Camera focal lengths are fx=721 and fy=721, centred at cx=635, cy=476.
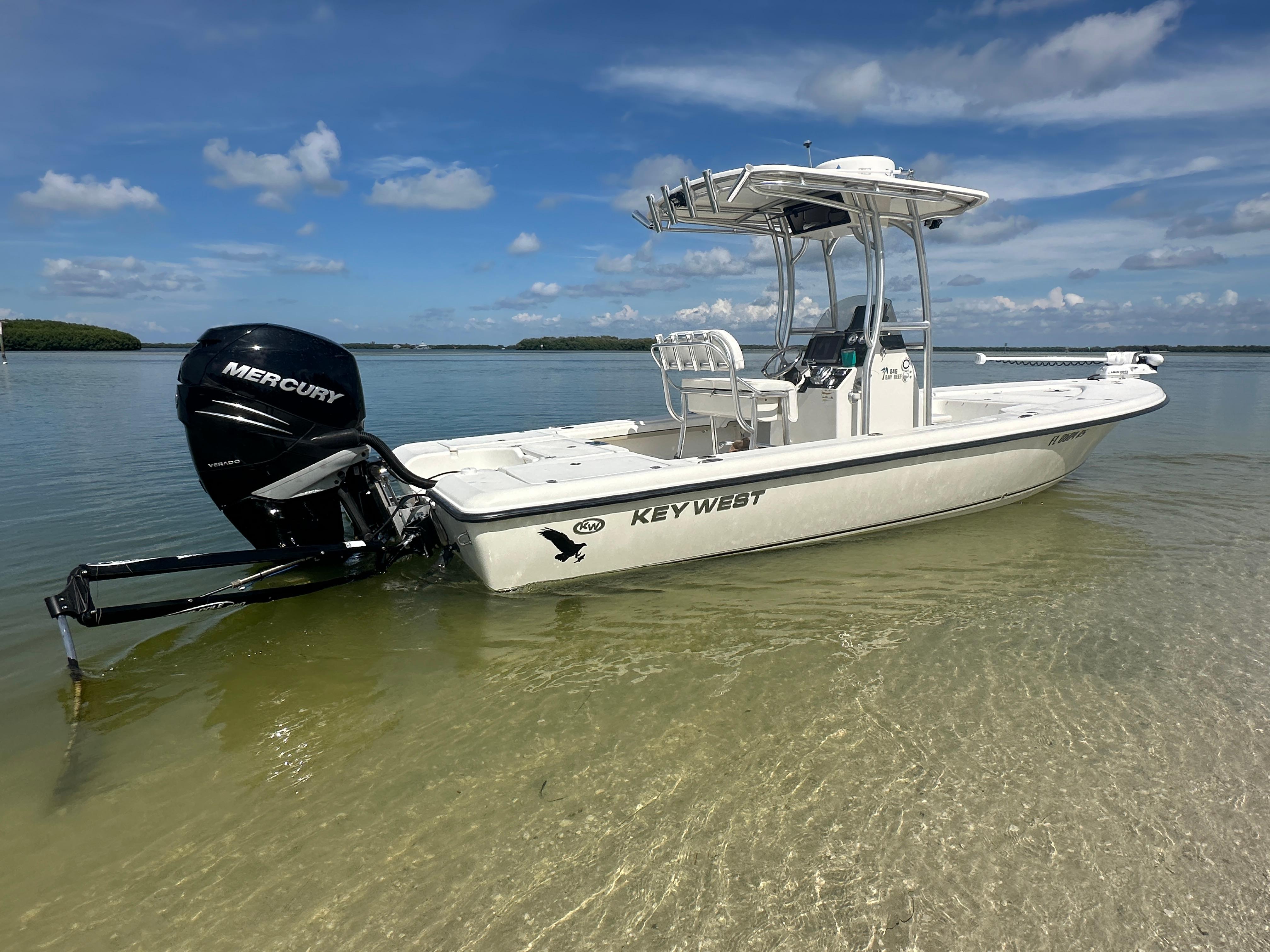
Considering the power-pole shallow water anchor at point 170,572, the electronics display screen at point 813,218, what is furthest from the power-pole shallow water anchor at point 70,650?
the electronics display screen at point 813,218

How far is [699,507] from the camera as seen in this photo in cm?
472

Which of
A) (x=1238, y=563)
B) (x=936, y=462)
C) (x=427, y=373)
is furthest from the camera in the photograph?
(x=427, y=373)

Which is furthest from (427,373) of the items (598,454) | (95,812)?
(95,812)

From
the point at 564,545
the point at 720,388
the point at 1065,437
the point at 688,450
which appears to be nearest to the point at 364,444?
the point at 564,545

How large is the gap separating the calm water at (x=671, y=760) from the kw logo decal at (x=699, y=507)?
1.53 ft

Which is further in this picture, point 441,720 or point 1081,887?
point 441,720

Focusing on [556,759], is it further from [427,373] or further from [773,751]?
[427,373]

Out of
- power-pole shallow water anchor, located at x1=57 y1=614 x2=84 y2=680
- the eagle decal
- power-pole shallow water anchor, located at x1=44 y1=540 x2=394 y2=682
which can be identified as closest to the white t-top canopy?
the eagle decal

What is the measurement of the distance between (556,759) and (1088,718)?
7.23ft

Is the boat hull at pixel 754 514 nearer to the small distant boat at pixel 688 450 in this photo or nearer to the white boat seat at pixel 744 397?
the small distant boat at pixel 688 450

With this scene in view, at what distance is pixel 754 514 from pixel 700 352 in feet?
5.07

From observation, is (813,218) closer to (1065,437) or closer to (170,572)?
(1065,437)

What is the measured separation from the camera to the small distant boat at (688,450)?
12.7 feet

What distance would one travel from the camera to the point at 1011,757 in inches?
107
